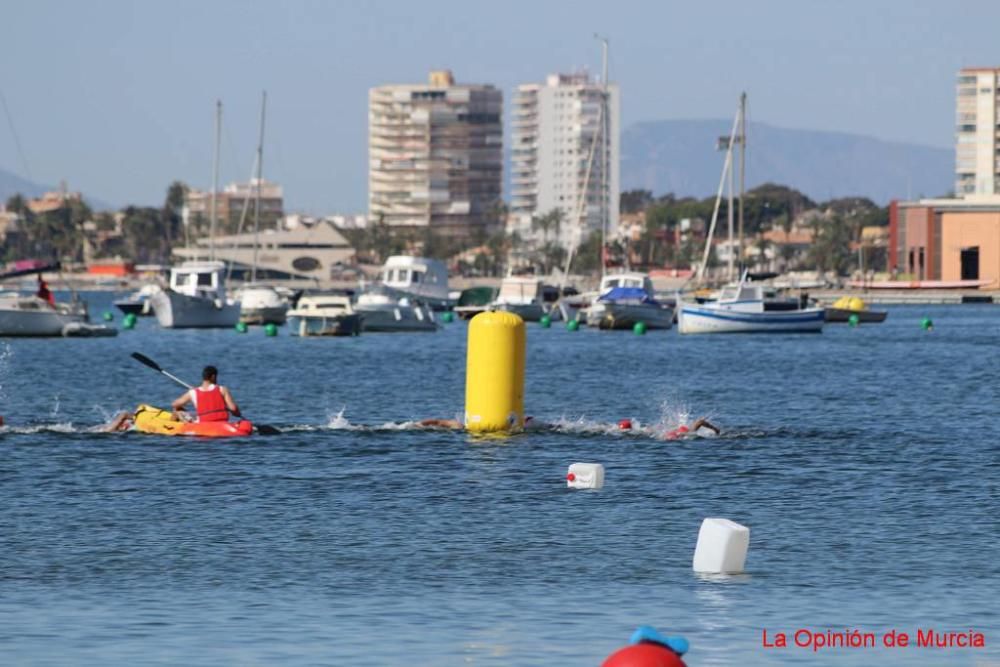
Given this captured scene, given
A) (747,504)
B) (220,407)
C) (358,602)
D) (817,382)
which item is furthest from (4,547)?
(817,382)

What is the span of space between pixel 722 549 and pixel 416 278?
123 meters

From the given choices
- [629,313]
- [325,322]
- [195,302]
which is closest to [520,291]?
[629,313]

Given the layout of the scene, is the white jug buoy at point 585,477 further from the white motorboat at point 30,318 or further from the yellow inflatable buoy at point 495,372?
the white motorboat at point 30,318

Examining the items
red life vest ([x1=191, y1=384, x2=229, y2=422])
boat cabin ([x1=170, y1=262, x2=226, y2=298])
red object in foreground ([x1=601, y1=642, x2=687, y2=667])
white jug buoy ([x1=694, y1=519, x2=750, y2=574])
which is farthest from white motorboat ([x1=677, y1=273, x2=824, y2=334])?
red object in foreground ([x1=601, y1=642, x2=687, y2=667])

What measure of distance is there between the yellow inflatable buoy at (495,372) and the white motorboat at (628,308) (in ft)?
246

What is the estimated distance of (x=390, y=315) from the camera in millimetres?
111688

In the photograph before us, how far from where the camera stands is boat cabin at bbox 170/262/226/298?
112812 mm

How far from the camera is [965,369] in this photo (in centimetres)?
7131

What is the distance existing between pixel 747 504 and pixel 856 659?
1069 centimetres

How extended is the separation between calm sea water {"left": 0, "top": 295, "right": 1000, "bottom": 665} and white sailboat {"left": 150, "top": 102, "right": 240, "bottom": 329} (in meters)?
59.7

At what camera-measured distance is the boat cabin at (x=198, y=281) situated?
11281 cm

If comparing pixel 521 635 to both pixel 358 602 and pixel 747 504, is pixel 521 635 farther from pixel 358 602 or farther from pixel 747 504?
pixel 747 504

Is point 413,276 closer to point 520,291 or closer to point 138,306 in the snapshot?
point 520,291

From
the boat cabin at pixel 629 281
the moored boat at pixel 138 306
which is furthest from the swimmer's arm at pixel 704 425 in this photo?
the moored boat at pixel 138 306
